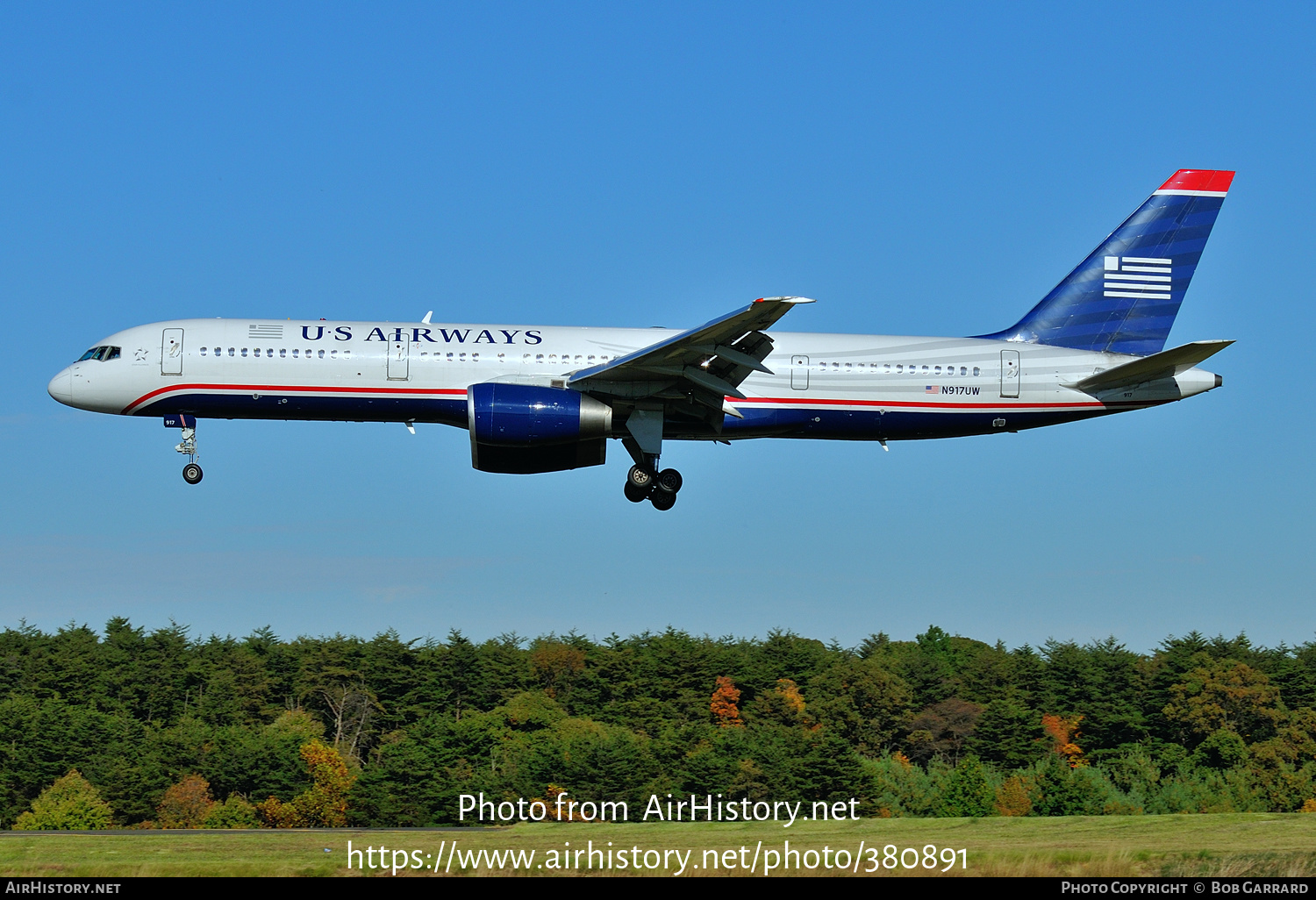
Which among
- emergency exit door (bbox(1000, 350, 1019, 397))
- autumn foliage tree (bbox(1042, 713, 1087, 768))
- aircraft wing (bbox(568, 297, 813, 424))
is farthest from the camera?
autumn foliage tree (bbox(1042, 713, 1087, 768))

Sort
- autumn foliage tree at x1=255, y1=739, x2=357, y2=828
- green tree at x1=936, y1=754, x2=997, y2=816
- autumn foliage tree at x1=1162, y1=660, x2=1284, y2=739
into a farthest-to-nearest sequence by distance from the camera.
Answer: autumn foliage tree at x1=1162, y1=660, x2=1284, y2=739
green tree at x1=936, y1=754, x2=997, y2=816
autumn foliage tree at x1=255, y1=739, x2=357, y2=828

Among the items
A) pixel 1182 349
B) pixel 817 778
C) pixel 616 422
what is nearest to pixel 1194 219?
pixel 1182 349

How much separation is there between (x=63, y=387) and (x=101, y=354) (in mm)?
1253

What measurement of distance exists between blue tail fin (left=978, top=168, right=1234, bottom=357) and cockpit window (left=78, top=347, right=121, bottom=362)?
74.5 ft

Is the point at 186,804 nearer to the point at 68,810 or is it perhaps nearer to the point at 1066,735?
the point at 68,810

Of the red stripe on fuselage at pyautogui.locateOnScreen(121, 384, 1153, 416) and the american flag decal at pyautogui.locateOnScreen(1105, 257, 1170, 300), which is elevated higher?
the american flag decal at pyautogui.locateOnScreen(1105, 257, 1170, 300)

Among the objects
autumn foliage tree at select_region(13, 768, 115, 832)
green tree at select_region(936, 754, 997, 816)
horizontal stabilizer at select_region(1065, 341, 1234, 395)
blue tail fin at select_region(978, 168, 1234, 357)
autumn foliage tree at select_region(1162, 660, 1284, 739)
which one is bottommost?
green tree at select_region(936, 754, 997, 816)

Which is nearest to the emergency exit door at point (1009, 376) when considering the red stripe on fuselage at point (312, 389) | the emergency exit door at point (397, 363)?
the red stripe on fuselage at point (312, 389)

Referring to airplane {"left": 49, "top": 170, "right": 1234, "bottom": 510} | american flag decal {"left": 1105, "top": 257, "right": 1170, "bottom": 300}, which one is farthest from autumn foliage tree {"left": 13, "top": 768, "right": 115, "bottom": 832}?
american flag decal {"left": 1105, "top": 257, "right": 1170, "bottom": 300}

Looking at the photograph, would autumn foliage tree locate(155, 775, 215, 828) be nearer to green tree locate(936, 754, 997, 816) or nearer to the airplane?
green tree locate(936, 754, 997, 816)

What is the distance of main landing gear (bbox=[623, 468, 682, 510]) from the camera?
34.2m

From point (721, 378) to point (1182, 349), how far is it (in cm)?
1098

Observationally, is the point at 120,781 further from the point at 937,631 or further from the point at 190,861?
the point at 937,631

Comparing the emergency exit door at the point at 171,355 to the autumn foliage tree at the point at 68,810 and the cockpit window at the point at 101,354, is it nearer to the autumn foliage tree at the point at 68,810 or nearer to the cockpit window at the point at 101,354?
the cockpit window at the point at 101,354
